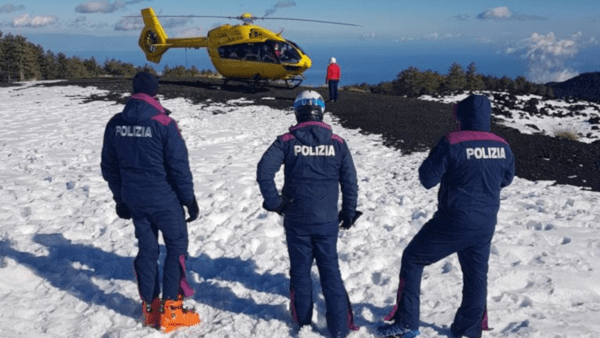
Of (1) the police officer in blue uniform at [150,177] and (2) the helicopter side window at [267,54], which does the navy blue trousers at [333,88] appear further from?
(1) the police officer in blue uniform at [150,177]

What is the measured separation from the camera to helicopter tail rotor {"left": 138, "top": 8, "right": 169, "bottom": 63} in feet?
80.7

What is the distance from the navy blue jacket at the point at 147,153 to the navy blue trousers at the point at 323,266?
1.17 metres

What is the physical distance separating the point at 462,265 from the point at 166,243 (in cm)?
288

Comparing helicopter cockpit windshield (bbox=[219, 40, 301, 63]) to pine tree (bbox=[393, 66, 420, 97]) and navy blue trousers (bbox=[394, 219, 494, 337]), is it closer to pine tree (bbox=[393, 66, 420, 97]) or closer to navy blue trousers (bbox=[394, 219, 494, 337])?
pine tree (bbox=[393, 66, 420, 97])

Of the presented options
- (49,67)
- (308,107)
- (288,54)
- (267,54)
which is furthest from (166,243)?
(49,67)

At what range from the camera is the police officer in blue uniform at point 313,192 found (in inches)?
167

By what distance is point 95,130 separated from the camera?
14555 millimetres

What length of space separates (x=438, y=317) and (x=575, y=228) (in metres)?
3.80

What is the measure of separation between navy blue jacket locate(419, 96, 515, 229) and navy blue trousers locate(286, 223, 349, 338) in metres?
1.06

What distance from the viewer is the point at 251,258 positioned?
646 cm

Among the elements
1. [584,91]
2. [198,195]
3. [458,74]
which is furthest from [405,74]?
[198,195]

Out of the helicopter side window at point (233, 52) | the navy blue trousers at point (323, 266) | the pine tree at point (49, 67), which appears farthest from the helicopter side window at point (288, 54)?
the pine tree at point (49, 67)

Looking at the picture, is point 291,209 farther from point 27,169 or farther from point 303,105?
point 27,169

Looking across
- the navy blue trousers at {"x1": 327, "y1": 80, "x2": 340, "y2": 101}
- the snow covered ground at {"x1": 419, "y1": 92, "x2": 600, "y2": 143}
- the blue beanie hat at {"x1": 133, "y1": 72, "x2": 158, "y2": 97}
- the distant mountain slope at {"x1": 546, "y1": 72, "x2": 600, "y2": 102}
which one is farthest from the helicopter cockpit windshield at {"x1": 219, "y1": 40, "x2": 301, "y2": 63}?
the distant mountain slope at {"x1": 546, "y1": 72, "x2": 600, "y2": 102}
